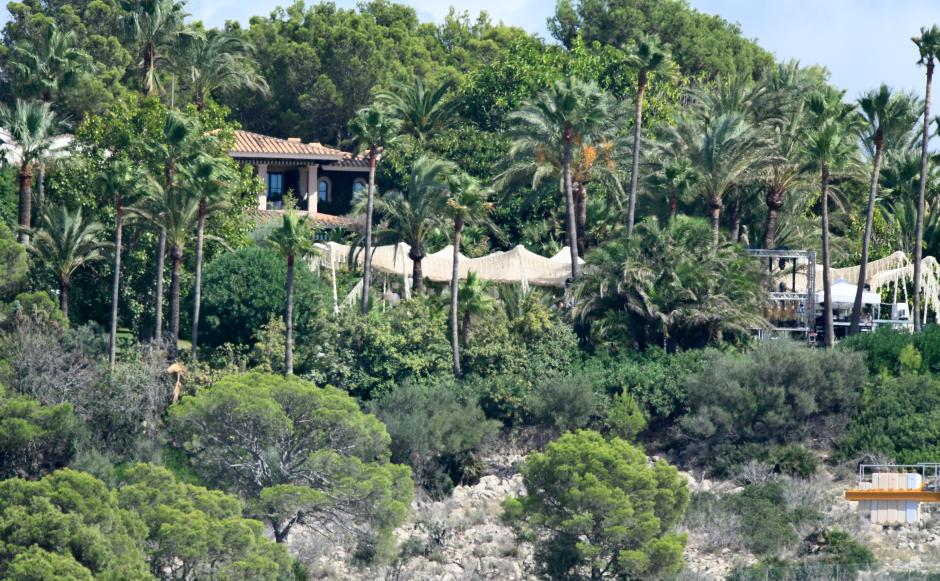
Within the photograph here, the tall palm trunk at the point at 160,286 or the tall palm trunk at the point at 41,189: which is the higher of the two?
the tall palm trunk at the point at 41,189

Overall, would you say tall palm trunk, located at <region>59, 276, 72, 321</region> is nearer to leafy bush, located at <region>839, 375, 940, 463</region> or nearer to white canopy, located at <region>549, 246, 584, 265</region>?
white canopy, located at <region>549, 246, 584, 265</region>

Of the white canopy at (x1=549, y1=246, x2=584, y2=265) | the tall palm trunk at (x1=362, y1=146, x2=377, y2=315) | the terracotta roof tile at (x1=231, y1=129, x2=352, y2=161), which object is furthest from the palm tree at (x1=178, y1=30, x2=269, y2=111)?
the white canopy at (x1=549, y1=246, x2=584, y2=265)

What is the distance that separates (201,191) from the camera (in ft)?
164

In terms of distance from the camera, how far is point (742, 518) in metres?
45.1

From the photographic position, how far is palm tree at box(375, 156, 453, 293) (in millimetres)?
54000

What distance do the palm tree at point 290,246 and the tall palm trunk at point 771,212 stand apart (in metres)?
14.9

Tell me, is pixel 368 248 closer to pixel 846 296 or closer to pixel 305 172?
pixel 846 296

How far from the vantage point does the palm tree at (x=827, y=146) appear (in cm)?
5359

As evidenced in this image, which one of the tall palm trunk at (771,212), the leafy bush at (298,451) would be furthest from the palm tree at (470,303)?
the tall palm trunk at (771,212)

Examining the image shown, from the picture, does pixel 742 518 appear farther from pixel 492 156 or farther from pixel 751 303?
pixel 492 156

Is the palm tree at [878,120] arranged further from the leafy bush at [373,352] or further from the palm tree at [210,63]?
the palm tree at [210,63]

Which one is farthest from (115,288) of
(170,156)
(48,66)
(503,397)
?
(48,66)

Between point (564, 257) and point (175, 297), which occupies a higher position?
point (564, 257)

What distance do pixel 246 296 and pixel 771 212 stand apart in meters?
16.5
